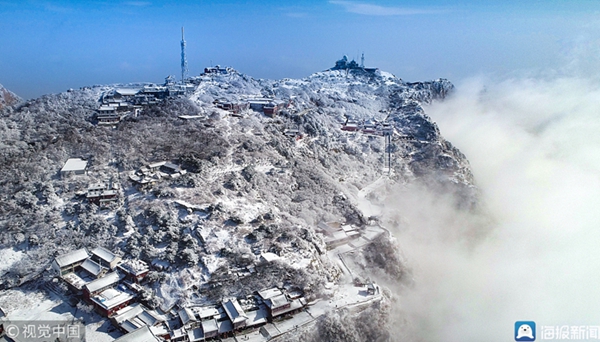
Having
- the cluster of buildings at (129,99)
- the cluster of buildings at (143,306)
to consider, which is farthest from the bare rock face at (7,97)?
the cluster of buildings at (143,306)

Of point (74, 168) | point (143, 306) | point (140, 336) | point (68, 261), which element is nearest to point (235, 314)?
point (140, 336)

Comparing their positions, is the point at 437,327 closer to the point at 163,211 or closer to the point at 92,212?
the point at 163,211

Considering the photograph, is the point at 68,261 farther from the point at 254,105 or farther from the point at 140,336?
the point at 254,105

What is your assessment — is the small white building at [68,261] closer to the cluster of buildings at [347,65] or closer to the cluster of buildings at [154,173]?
the cluster of buildings at [154,173]

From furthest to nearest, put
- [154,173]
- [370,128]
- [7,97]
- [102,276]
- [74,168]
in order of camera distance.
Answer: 1. [370,128]
2. [7,97]
3. [154,173]
4. [74,168]
5. [102,276]

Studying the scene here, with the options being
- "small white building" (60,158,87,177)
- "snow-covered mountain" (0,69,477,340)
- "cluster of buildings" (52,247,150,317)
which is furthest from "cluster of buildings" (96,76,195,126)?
"cluster of buildings" (52,247,150,317)

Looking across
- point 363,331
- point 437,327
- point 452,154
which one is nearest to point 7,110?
point 363,331
